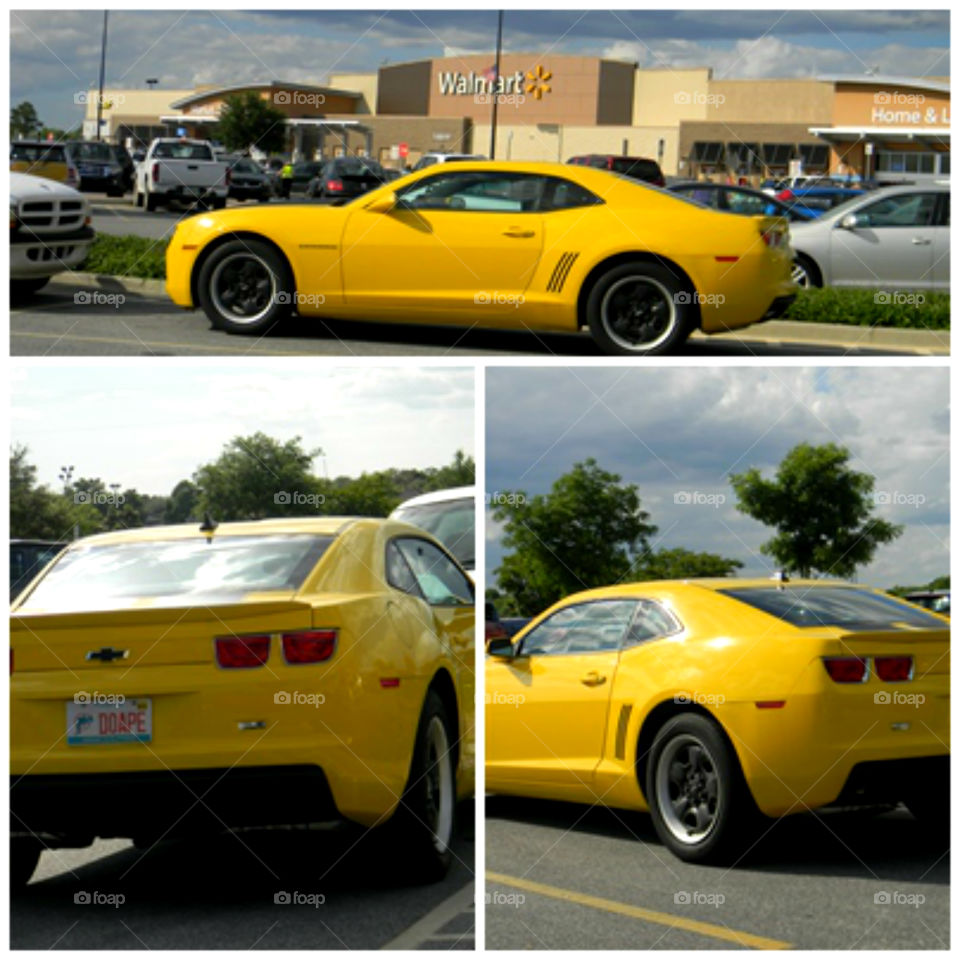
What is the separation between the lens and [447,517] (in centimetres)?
670

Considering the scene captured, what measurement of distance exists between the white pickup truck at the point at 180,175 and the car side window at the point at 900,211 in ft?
52.8

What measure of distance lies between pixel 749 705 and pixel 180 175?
26807 millimetres

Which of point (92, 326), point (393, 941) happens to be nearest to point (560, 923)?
point (393, 941)

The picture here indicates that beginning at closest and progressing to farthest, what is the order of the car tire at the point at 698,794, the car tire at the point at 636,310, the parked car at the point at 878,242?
the car tire at the point at 698,794 → the car tire at the point at 636,310 → the parked car at the point at 878,242

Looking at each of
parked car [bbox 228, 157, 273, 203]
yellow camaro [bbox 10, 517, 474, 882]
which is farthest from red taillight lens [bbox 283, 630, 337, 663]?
parked car [bbox 228, 157, 273, 203]

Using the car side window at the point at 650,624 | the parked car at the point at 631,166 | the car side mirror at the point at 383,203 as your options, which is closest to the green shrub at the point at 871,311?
the car side mirror at the point at 383,203

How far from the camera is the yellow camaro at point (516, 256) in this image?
410 inches

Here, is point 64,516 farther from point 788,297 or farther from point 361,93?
point 361,93

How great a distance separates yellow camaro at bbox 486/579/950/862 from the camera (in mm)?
5859

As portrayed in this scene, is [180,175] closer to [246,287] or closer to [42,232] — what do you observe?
[42,232]

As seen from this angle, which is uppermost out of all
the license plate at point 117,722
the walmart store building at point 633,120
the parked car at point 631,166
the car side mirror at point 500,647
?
the walmart store building at point 633,120

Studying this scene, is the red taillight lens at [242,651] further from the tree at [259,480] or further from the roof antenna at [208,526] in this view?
the tree at [259,480]

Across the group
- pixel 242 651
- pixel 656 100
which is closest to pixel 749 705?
pixel 242 651

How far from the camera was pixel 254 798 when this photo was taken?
5.34m
